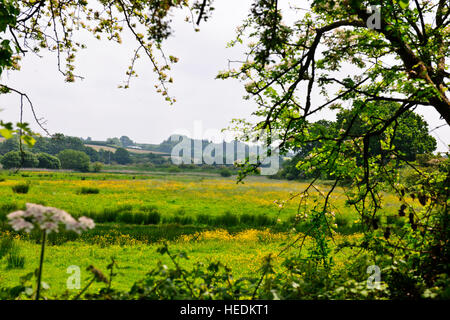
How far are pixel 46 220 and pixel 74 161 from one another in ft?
295

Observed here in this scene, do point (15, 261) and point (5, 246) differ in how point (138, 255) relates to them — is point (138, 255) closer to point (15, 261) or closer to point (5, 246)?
point (15, 261)

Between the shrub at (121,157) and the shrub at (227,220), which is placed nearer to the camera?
the shrub at (227,220)

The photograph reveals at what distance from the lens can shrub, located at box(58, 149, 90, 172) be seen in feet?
248

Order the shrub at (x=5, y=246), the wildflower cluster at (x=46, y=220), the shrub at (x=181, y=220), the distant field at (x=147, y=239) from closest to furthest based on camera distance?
1. the wildflower cluster at (x=46, y=220)
2. the distant field at (x=147, y=239)
3. the shrub at (x=5, y=246)
4. the shrub at (x=181, y=220)

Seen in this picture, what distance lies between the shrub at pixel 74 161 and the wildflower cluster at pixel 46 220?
80.8 meters

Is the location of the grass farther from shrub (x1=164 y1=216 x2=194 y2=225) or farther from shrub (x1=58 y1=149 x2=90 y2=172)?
shrub (x1=58 y1=149 x2=90 y2=172)

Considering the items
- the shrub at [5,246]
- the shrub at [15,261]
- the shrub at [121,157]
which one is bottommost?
the shrub at [5,246]

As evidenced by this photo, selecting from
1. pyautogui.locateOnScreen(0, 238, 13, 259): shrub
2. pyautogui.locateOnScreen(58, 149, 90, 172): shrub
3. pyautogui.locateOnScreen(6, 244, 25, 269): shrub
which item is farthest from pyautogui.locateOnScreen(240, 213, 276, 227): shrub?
pyautogui.locateOnScreen(58, 149, 90, 172): shrub

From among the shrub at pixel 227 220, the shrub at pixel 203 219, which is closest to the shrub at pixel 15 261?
the shrub at pixel 203 219

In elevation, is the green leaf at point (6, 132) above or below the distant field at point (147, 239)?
above

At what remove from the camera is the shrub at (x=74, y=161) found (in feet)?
248

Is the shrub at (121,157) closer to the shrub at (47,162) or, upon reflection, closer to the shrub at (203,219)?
the shrub at (47,162)

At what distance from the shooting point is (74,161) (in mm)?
80438

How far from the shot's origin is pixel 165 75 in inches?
229
